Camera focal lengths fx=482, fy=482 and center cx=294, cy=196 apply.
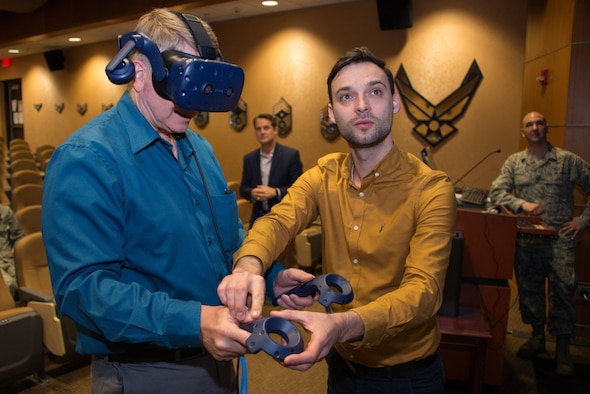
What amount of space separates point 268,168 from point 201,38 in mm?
3579

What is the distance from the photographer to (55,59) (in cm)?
1059

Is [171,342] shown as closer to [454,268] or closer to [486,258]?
[454,268]

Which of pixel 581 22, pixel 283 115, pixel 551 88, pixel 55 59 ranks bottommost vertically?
pixel 283 115

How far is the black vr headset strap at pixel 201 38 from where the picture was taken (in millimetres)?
1124

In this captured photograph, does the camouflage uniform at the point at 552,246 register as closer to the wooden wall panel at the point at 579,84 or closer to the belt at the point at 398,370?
the wooden wall panel at the point at 579,84

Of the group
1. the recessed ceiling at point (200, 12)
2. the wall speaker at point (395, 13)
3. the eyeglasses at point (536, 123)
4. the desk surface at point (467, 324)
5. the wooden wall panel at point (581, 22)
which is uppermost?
the recessed ceiling at point (200, 12)

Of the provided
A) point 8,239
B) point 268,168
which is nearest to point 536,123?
point 268,168

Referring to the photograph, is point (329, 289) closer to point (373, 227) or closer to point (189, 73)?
point (373, 227)

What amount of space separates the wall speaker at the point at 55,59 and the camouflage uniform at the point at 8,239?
8071mm

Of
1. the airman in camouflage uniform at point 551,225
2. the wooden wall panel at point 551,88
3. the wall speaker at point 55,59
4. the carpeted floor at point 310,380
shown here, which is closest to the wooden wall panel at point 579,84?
the wooden wall panel at point 551,88

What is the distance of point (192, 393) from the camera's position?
4.18ft

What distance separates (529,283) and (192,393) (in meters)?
3.23

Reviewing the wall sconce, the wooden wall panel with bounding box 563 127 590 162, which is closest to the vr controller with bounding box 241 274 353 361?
the wooden wall panel with bounding box 563 127 590 162

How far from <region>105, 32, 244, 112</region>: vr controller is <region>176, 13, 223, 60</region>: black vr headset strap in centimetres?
3
